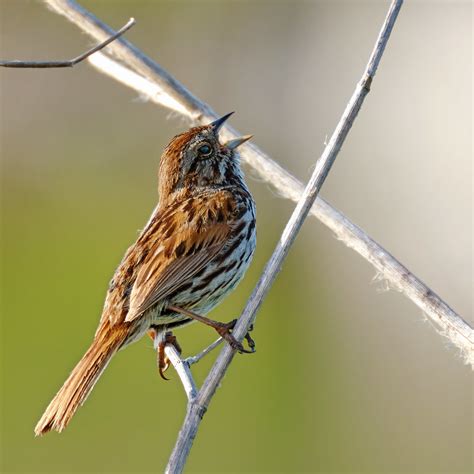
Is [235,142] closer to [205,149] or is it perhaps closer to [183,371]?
[205,149]

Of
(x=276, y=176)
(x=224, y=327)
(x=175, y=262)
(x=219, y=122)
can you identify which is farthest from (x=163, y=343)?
(x=219, y=122)

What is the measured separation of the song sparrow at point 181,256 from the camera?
10.7 feet

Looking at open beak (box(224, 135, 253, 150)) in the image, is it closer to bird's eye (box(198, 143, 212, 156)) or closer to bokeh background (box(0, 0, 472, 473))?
bird's eye (box(198, 143, 212, 156))

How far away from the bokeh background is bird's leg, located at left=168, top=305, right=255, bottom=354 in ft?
11.1

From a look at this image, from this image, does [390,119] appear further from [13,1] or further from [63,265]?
[13,1]

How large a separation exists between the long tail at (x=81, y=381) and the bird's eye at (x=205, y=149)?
902mm

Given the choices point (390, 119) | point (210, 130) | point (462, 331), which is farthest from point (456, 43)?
point (462, 331)

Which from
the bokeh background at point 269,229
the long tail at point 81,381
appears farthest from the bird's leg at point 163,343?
the bokeh background at point 269,229

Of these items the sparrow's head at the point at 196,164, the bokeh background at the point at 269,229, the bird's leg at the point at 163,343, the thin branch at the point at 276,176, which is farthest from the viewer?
the bokeh background at the point at 269,229

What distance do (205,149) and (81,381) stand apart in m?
1.19

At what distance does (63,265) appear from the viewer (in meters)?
8.89

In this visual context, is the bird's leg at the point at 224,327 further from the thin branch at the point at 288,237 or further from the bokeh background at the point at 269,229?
the bokeh background at the point at 269,229

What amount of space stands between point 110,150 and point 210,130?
19.4 feet

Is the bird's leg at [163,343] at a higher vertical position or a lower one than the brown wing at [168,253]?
lower
